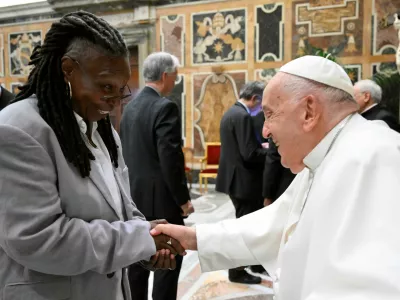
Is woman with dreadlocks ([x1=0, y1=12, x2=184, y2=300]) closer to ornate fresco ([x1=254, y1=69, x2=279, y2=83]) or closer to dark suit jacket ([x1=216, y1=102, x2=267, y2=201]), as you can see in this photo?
dark suit jacket ([x1=216, y1=102, x2=267, y2=201])

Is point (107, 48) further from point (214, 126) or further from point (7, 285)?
point (214, 126)

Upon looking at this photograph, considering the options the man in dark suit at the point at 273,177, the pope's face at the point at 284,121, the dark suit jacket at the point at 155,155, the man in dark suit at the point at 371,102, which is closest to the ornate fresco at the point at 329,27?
the man in dark suit at the point at 371,102

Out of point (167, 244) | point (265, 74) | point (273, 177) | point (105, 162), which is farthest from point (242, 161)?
point (265, 74)

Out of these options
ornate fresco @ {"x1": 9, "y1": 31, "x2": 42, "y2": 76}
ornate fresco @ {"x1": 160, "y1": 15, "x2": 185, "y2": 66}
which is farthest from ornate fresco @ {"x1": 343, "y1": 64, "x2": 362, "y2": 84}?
ornate fresco @ {"x1": 9, "y1": 31, "x2": 42, "y2": 76}

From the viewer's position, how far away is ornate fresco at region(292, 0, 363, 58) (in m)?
7.84

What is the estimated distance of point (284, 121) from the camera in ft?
4.96

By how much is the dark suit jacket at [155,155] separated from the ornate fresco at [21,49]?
8840mm

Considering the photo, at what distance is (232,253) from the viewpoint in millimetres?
1913

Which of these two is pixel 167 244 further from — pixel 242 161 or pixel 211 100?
pixel 211 100

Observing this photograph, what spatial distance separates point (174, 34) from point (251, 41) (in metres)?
1.79

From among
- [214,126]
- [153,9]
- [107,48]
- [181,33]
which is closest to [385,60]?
[214,126]

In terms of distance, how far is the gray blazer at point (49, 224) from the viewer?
116cm

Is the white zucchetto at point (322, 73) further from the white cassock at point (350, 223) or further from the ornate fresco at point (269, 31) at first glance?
the ornate fresco at point (269, 31)

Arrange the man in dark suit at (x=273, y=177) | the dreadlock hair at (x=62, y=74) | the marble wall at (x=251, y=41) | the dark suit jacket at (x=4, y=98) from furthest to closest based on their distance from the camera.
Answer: the marble wall at (x=251, y=41) → the man in dark suit at (x=273, y=177) → the dark suit jacket at (x=4, y=98) → the dreadlock hair at (x=62, y=74)
